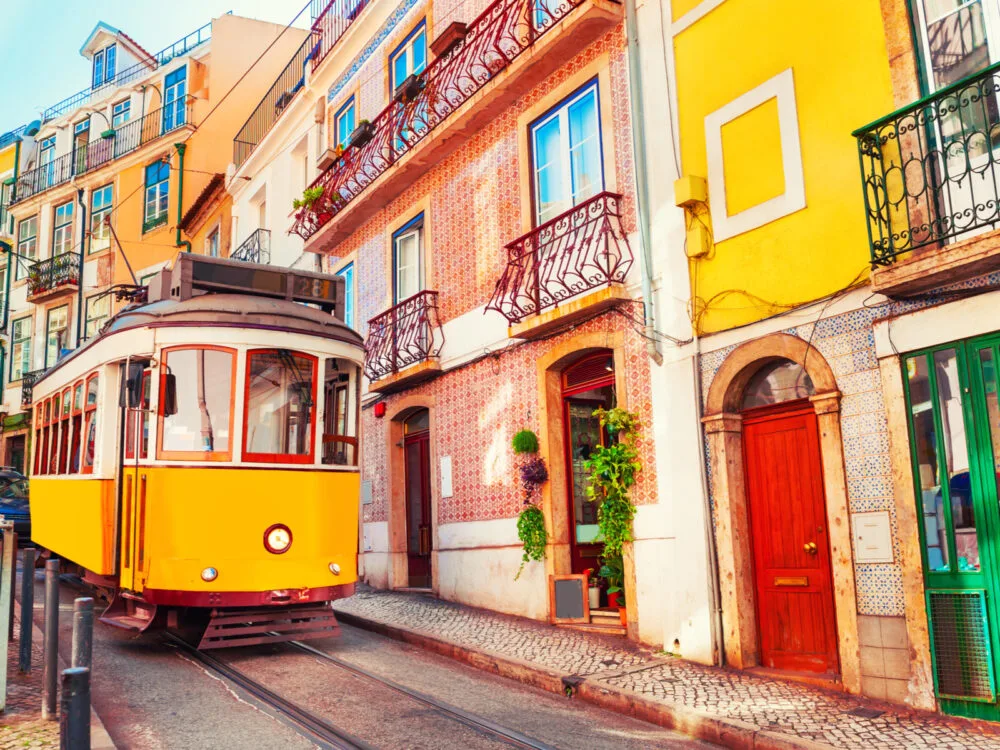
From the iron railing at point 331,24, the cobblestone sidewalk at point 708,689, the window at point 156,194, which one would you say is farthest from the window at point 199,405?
the window at point 156,194

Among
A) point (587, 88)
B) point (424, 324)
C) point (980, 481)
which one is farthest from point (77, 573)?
point (980, 481)

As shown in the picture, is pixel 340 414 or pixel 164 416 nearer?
pixel 164 416

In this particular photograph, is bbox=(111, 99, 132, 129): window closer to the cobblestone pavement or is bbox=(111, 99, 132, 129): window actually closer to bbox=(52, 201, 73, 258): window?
bbox=(52, 201, 73, 258): window

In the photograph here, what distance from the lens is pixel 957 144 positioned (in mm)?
6363

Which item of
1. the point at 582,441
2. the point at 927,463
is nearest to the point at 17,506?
the point at 582,441

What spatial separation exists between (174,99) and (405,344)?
1982cm

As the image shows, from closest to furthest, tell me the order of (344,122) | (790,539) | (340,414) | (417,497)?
(790,539) < (340,414) < (417,497) < (344,122)

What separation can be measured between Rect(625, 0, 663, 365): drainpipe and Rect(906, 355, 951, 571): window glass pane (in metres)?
2.67

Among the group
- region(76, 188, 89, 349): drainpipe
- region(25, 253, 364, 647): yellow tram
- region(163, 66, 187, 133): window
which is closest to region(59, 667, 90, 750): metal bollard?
region(25, 253, 364, 647): yellow tram

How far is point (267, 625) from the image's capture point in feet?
25.8

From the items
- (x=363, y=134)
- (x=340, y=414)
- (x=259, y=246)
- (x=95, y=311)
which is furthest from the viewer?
(x=95, y=311)

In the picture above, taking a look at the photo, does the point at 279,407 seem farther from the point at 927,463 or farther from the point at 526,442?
the point at 927,463

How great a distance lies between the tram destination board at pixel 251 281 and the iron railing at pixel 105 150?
21.0 m

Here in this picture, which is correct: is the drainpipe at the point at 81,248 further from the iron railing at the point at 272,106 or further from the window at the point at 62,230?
the iron railing at the point at 272,106
